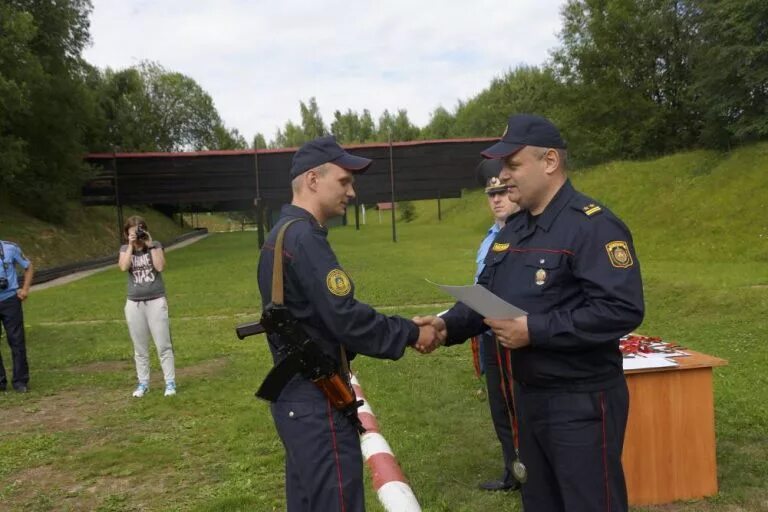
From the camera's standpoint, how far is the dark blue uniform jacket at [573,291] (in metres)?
2.46

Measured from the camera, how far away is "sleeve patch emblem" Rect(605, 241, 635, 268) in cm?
248

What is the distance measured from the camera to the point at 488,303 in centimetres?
261

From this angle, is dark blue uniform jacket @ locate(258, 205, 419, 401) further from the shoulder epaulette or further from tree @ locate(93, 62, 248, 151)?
tree @ locate(93, 62, 248, 151)

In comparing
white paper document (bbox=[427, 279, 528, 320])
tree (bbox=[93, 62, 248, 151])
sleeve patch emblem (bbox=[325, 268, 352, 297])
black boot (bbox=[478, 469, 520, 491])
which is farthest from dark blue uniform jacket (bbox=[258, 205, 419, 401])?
tree (bbox=[93, 62, 248, 151])

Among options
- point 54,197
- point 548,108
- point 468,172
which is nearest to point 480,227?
point 468,172

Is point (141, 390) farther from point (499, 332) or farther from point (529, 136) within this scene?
point (529, 136)

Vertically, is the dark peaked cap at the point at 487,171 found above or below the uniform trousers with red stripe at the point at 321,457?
above

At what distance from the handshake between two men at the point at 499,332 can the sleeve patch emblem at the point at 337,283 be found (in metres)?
0.51

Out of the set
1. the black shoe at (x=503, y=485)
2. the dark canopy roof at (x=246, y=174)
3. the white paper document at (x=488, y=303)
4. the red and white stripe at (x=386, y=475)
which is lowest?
the black shoe at (x=503, y=485)

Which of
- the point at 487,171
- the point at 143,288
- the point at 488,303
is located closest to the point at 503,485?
the point at 487,171

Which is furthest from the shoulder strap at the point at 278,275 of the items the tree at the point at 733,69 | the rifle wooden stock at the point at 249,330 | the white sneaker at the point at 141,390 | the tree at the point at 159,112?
the tree at the point at 159,112

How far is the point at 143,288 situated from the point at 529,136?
5659 mm

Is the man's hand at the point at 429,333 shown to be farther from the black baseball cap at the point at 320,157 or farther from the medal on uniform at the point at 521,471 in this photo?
the black baseball cap at the point at 320,157

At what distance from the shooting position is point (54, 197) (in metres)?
32.1
